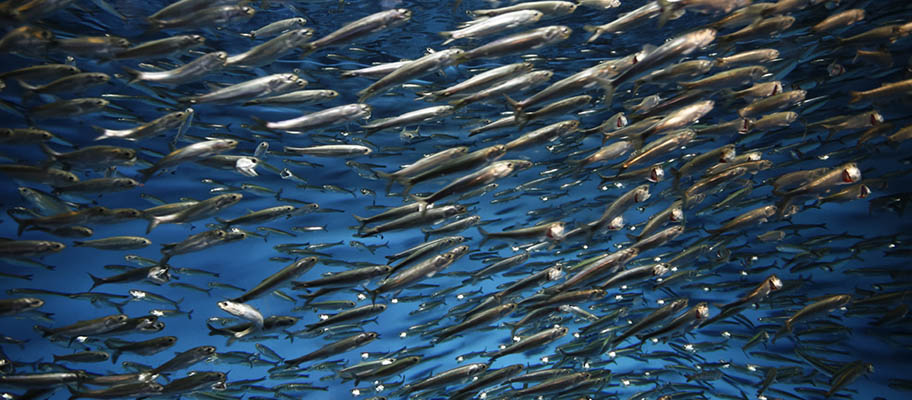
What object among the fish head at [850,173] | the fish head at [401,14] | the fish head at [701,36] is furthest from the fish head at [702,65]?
the fish head at [401,14]

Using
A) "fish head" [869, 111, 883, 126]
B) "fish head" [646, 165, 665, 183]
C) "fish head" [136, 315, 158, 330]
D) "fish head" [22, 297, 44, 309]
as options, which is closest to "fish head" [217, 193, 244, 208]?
"fish head" [136, 315, 158, 330]

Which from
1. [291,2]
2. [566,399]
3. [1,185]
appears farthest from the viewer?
[1,185]

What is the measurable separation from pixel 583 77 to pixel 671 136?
121cm

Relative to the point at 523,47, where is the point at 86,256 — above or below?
above

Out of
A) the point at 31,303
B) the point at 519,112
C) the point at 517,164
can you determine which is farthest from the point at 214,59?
the point at 31,303

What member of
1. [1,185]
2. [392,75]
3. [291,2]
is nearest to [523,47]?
[392,75]

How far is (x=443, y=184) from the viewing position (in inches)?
211

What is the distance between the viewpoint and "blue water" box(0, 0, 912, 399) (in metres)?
8.07

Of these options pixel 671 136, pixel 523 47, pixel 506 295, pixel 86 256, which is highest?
pixel 86 256

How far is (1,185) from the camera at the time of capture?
33.2 feet

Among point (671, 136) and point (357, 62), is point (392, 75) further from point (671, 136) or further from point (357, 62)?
point (357, 62)

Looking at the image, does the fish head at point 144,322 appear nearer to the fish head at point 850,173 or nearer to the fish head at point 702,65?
the fish head at point 702,65

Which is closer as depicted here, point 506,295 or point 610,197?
point 506,295

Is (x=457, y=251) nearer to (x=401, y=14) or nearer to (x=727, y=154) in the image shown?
(x=401, y=14)
